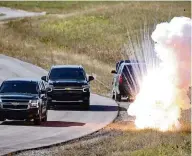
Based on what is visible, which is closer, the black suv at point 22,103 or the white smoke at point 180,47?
the white smoke at point 180,47

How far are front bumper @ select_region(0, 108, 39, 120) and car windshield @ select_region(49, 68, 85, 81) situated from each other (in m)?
9.48

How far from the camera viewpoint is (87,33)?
289 feet

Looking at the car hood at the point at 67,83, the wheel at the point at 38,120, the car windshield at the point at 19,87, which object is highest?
the car windshield at the point at 19,87

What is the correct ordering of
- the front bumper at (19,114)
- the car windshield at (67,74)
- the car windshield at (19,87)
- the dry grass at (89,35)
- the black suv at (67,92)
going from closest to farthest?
1. the front bumper at (19,114)
2. the car windshield at (19,87)
3. the black suv at (67,92)
4. the car windshield at (67,74)
5. the dry grass at (89,35)

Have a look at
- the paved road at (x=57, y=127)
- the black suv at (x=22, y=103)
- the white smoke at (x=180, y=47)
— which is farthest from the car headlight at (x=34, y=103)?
the white smoke at (x=180, y=47)

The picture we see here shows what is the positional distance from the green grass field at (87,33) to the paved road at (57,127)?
Result: 1427 centimetres

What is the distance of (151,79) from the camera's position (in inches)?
1115

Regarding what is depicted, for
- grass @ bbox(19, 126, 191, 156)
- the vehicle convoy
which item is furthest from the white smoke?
the vehicle convoy

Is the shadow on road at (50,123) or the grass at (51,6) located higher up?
the shadow on road at (50,123)

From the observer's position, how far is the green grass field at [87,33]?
67.9 m

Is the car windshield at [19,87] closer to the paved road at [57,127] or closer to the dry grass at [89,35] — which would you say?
the paved road at [57,127]

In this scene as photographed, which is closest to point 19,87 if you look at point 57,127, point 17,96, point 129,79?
point 17,96

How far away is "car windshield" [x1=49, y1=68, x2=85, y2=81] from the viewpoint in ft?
129

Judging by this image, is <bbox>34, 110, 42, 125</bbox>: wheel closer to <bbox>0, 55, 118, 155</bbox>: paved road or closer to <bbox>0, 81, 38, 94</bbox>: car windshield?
<bbox>0, 55, 118, 155</bbox>: paved road
